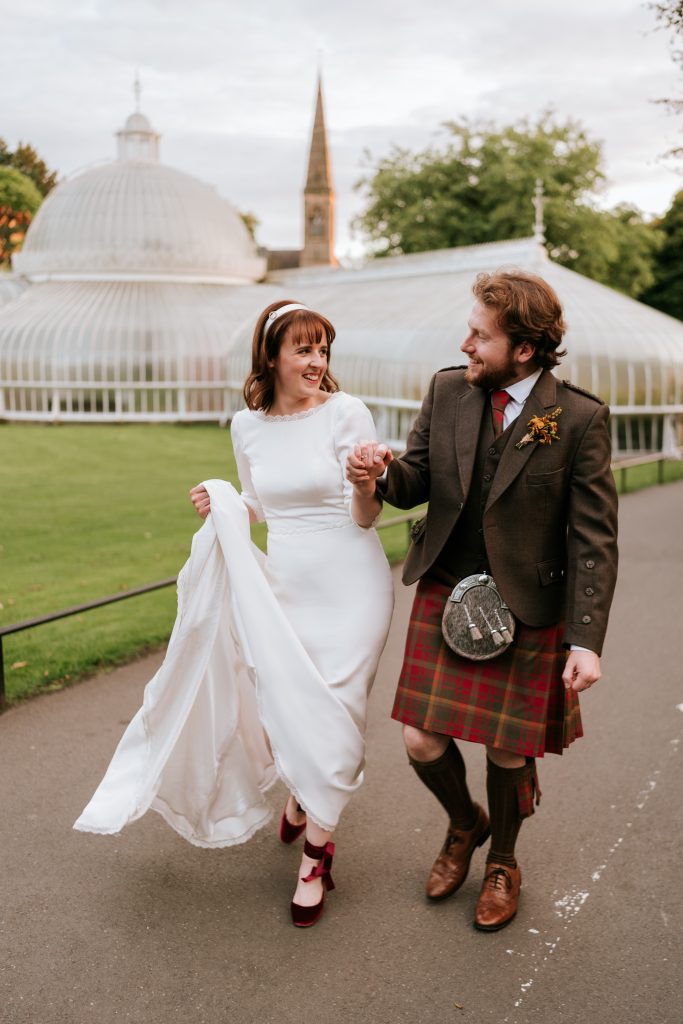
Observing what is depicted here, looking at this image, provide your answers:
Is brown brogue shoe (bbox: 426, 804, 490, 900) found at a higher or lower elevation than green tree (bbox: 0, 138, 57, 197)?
lower

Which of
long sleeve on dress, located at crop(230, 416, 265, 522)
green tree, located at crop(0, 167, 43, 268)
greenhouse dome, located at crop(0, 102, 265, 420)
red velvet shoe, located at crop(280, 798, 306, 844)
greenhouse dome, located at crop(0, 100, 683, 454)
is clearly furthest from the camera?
green tree, located at crop(0, 167, 43, 268)

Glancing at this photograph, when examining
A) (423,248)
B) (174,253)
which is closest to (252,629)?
(174,253)

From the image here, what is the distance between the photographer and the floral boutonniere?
2990mm

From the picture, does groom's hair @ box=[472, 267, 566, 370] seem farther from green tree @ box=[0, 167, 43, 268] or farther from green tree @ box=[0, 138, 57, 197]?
green tree @ box=[0, 138, 57, 197]

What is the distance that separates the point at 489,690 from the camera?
3.15m

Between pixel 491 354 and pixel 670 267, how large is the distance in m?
41.1

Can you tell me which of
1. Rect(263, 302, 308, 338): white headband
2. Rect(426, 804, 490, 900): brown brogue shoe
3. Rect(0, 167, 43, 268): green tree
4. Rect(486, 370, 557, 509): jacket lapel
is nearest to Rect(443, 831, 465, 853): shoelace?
Rect(426, 804, 490, 900): brown brogue shoe

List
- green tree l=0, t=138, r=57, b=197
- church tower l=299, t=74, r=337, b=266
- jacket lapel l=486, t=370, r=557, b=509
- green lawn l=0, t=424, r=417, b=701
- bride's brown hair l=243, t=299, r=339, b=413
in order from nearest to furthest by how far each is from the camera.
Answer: jacket lapel l=486, t=370, r=557, b=509 → bride's brown hair l=243, t=299, r=339, b=413 → green lawn l=0, t=424, r=417, b=701 → church tower l=299, t=74, r=337, b=266 → green tree l=0, t=138, r=57, b=197

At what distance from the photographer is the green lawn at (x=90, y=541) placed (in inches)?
249

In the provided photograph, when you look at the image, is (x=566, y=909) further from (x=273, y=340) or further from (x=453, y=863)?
(x=273, y=340)

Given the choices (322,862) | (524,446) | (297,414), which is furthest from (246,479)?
(322,862)

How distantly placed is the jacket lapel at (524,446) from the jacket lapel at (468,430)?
0.10 m

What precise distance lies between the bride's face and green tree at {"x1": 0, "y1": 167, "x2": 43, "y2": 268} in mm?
51379

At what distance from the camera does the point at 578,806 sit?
4.10 m
